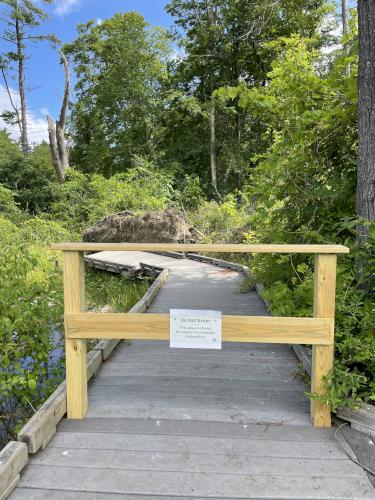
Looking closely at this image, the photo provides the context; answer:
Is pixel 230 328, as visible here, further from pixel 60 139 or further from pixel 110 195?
pixel 60 139

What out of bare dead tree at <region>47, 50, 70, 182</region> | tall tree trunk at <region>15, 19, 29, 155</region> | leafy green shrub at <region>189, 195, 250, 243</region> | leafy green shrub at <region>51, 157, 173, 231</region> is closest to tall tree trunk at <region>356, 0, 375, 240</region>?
leafy green shrub at <region>189, 195, 250, 243</region>

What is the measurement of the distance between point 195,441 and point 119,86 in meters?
24.9

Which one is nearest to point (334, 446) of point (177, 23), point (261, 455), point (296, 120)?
point (261, 455)

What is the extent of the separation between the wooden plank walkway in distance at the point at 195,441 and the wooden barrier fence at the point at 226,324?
0.27 m

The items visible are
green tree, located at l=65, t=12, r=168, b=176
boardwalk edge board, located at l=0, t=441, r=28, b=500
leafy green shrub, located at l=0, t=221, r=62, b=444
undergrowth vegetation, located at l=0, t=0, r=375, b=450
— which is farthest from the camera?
green tree, located at l=65, t=12, r=168, b=176

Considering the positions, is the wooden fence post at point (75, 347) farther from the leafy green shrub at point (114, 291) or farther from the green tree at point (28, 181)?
the green tree at point (28, 181)

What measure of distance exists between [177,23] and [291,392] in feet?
79.0

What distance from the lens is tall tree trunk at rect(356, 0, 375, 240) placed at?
3.08 metres

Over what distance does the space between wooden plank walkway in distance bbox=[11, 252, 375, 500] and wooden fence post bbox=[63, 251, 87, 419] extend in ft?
0.39

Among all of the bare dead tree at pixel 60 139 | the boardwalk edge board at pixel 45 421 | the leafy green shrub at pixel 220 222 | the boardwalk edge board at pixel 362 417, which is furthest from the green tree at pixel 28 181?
the boardwalk edge board at pixel 362 417

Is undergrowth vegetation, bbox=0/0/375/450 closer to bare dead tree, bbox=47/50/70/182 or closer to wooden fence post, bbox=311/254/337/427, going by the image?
wooden fence post, bbox=311/254/337/427

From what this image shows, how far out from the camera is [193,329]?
2.50m

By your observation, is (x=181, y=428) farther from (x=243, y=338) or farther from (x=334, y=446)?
(x=334, y=446)

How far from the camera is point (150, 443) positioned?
7.52ft
